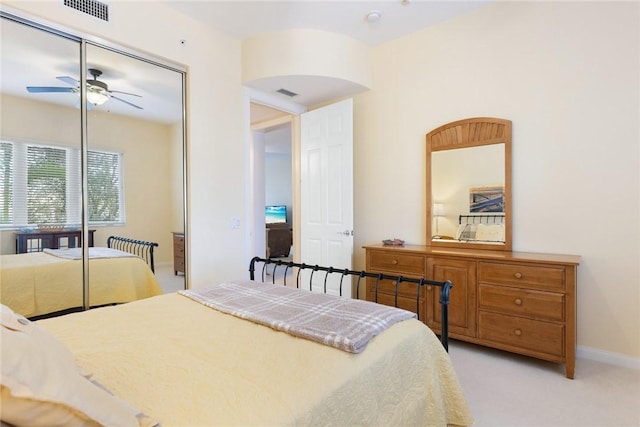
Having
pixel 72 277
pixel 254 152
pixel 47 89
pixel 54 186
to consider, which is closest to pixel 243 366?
pixel 72 277

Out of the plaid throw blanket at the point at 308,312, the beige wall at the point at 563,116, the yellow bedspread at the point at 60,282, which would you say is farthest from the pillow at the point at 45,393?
the beige wall at the point at 563,116

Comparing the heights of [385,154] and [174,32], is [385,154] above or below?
below

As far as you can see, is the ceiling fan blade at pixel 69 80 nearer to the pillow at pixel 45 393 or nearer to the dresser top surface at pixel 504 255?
the pillow at pixel 45 393

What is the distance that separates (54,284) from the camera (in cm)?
231

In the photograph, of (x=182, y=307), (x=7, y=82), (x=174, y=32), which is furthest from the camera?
(x=174, y=32)

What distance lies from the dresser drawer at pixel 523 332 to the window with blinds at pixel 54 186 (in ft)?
9.91

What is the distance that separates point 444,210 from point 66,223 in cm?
315

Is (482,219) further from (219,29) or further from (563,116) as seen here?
(219,29)

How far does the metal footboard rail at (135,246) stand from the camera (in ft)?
8.52

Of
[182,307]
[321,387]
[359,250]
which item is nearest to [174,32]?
[182,307]

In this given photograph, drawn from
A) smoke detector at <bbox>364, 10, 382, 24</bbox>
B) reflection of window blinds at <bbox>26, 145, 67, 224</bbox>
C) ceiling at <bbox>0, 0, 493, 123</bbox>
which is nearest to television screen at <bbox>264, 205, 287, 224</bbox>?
ceiling at <bbox>0, 0, 493, 123</bbox>

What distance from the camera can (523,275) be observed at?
2436 millimetres

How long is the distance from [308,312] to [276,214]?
301 inches

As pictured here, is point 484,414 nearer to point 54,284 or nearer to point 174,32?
point 54,284
